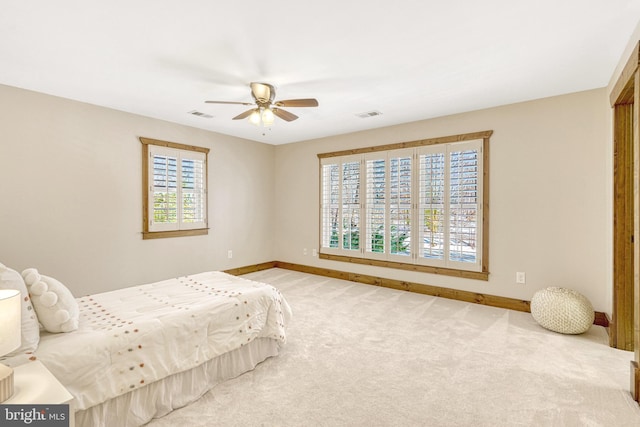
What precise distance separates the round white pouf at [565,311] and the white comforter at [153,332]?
2.69 metres

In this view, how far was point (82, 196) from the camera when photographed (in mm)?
3896

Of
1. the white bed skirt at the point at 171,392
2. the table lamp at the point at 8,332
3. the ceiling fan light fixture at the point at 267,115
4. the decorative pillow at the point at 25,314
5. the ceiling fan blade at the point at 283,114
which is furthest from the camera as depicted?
the ceiling fan blade at the point at 283,114

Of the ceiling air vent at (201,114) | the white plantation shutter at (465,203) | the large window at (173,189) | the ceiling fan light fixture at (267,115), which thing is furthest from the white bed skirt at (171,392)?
the ceiling air vent at (201,114)

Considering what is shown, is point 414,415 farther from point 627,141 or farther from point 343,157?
point 343,157

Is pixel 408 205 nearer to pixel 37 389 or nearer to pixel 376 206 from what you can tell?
pixel 376 206

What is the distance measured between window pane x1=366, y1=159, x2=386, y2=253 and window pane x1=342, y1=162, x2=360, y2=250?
228 mm

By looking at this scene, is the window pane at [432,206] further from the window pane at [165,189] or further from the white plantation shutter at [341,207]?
the window pane at [165,189]

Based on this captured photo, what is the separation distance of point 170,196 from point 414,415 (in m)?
4.28

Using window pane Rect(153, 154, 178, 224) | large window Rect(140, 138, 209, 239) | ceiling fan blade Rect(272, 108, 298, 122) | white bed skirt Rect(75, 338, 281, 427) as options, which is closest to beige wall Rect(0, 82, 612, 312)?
large window Rect(140, 138, 209, 239)

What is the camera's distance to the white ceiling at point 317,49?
2.09 m

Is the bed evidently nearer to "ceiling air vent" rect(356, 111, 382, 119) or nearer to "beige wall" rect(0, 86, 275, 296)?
"beige wall" rect(0, 86, 275, 296)

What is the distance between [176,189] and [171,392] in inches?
133

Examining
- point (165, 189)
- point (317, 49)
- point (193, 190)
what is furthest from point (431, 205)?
point (165, 189)

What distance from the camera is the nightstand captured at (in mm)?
1194
